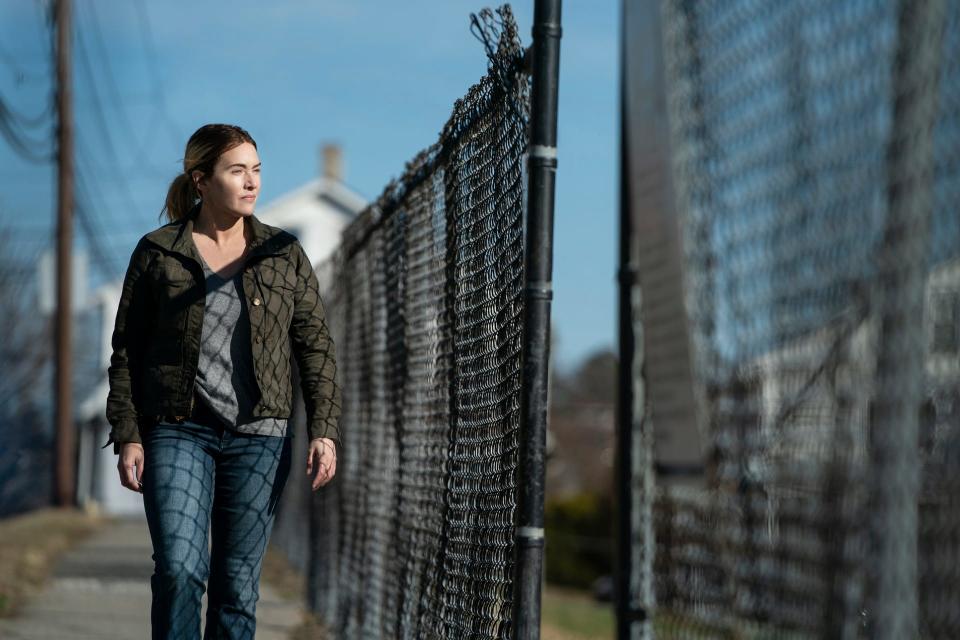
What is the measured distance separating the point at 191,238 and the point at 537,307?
1371 millimetres

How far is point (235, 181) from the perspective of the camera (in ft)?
14.2

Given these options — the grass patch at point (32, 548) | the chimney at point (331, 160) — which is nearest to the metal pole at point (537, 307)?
the grass patch at point (32, 548)

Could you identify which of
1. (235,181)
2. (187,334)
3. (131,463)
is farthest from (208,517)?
(235,181)

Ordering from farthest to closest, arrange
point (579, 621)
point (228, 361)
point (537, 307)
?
point (579, 621) → point (228, 361) → point (537, 307)

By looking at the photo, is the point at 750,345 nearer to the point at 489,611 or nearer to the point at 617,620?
the point at 489,611

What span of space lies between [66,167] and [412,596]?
807 inches

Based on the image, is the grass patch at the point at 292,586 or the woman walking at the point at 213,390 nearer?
the woman walking at the point at 213,390

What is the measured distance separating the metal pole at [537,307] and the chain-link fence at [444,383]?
149 mm

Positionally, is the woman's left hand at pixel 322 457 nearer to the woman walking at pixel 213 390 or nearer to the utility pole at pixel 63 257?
the woman walking at pixel 213 390

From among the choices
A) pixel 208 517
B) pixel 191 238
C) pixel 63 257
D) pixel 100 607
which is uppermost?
pixel 63 257

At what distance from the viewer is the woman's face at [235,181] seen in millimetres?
4320

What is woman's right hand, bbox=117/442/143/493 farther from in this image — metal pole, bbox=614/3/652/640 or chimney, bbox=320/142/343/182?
chimney, bbox=320/142/343/182

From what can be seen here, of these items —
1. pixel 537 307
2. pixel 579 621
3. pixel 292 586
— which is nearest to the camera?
pixel 537 307

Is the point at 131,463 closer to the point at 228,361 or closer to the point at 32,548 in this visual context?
the point at 228,361
